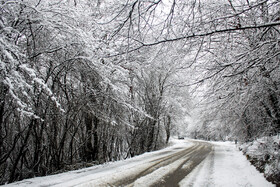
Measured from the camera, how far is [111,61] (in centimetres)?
502

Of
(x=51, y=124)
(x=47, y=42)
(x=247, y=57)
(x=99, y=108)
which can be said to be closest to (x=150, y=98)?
(x=99, y=108)

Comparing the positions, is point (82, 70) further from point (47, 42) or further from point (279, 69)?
point (279, 69)

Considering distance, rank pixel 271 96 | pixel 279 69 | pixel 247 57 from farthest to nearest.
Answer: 1. pixel 271 96
2. pixel 279 69
3. pixel 247 57

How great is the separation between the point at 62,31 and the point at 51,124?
3.08 meters

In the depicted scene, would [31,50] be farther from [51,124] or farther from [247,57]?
[247,57]

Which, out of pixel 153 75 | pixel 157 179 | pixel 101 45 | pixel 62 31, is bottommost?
pixel 157 179

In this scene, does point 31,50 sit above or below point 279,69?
above

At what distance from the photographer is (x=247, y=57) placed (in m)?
2.83

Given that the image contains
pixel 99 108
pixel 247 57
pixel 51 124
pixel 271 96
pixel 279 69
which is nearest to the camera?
pixel 247 57

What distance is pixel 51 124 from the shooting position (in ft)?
17.5

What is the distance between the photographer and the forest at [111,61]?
2.61m

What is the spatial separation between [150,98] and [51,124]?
835 cm

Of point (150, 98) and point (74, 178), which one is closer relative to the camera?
point (74, 178)

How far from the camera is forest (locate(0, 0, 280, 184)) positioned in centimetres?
261
